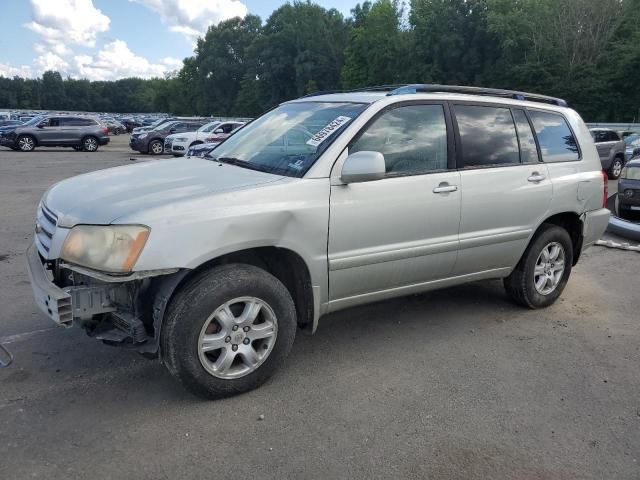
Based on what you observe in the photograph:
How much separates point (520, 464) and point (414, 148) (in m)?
2.15

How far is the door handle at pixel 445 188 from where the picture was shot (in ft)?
13.0

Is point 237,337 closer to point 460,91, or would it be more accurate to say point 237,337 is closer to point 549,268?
point 460,91

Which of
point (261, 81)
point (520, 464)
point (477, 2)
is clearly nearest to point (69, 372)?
point (520, 464)

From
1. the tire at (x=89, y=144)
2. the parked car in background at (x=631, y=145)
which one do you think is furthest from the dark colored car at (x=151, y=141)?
the parked car in background at (x=631, y=145)

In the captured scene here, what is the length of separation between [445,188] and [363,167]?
2.87 feet

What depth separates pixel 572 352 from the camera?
→ 4.09 metres

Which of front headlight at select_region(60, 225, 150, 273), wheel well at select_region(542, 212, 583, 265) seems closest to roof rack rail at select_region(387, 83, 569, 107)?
wheel well at select_region(542, 212, 583, 265)

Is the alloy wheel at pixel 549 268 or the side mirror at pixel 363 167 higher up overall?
the side mirror at pixel 363 167

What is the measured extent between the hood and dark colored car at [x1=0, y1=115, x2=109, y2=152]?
24.4 m

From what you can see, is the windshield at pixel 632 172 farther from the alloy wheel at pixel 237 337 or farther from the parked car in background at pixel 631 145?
the parked car in background at pixel 631 145

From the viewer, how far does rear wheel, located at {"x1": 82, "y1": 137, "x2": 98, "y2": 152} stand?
26344 millimetres

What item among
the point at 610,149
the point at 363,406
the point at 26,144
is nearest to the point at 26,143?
the point at 26,144

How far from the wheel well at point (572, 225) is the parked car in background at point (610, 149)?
12.0 m

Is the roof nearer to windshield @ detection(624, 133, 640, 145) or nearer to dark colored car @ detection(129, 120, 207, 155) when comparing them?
windshield @ detection(624, 133, 640, 145)
